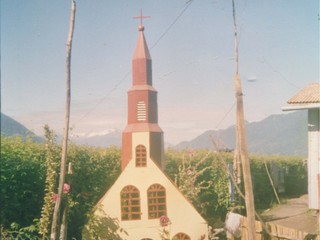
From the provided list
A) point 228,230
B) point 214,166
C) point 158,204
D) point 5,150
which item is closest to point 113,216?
point 158,204

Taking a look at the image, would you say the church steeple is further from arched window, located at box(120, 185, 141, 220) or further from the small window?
arched window, located at box(120, 185, 141, 220)

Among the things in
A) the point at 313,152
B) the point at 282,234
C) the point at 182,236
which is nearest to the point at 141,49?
the point at 182,236

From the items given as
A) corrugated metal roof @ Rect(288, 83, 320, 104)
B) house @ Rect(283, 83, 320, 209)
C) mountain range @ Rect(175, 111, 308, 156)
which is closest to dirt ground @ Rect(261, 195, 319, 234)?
house @ Rect(283, 83, 320, 209)

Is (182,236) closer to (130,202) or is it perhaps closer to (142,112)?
(130,202)

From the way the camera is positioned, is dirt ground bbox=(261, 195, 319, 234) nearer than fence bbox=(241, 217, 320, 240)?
No

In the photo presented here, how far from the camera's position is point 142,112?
793 centimetres

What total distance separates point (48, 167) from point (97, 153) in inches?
105

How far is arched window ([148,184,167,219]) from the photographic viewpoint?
7.43 meters

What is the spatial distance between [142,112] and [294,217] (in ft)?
27.7

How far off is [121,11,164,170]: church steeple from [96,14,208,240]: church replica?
0.02 metres

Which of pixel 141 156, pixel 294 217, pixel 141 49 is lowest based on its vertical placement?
pixel 294 217

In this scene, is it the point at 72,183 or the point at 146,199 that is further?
the point at 72,183

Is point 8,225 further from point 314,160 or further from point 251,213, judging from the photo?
point 314,160

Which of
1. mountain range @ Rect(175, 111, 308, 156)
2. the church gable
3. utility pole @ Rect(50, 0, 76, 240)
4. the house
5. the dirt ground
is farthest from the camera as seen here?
mountain range @ Rect(175, 111, 308, 156)
